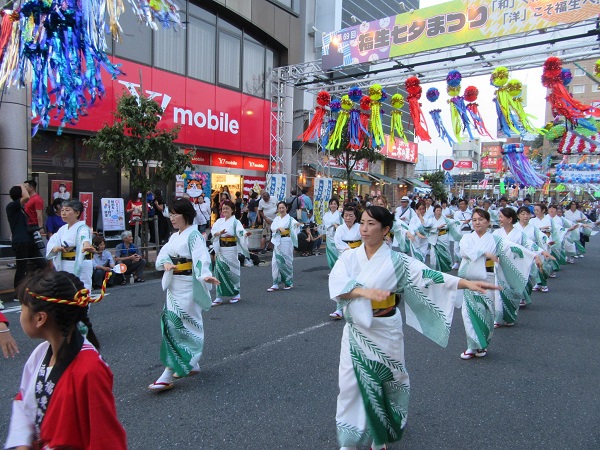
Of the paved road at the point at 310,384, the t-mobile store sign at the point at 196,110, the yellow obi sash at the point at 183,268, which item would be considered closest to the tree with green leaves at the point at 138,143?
the t-mobile store sign at the point at 196,110

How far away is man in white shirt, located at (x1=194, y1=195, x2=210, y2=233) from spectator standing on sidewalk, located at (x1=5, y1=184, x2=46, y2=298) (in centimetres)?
483

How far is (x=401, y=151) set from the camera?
96.8 feet

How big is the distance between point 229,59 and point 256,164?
12.6ft

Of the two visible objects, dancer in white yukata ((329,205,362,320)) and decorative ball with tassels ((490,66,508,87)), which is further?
decorative ball with tassels ((490,66,508,87))

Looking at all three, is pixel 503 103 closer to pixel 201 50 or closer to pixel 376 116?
pixel 376 116

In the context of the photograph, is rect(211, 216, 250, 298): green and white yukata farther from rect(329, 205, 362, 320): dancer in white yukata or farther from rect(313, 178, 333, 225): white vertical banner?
rect(313, 178, 333, 225): white vertical banner

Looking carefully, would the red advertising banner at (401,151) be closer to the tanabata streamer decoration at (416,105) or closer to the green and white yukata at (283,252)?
the tanabata streamer decoration at (416,105)

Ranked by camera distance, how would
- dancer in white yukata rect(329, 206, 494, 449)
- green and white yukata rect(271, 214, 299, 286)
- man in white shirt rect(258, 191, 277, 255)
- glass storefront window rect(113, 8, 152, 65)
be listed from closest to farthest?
dancer in white yukata rect(329, 206, 494, 449)
green and white yukata rect(271, 214, 299, 286)
glass storefront window rect(113, 8, 152, 65)
man in white shirt rect(258, 191, 277, 255)

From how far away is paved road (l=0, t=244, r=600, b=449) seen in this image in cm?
302

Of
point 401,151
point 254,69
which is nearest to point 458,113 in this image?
point 254,69

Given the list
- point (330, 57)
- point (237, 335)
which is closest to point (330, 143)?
point (330, 57)

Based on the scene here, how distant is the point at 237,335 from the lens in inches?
204

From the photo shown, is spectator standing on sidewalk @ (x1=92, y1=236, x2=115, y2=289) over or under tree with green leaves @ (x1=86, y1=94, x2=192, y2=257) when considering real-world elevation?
under

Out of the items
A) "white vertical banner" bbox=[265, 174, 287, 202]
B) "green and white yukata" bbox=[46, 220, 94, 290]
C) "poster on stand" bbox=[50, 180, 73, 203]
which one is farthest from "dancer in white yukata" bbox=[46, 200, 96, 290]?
"white vertical banner" bbox=[265, 174, 287, 202]
